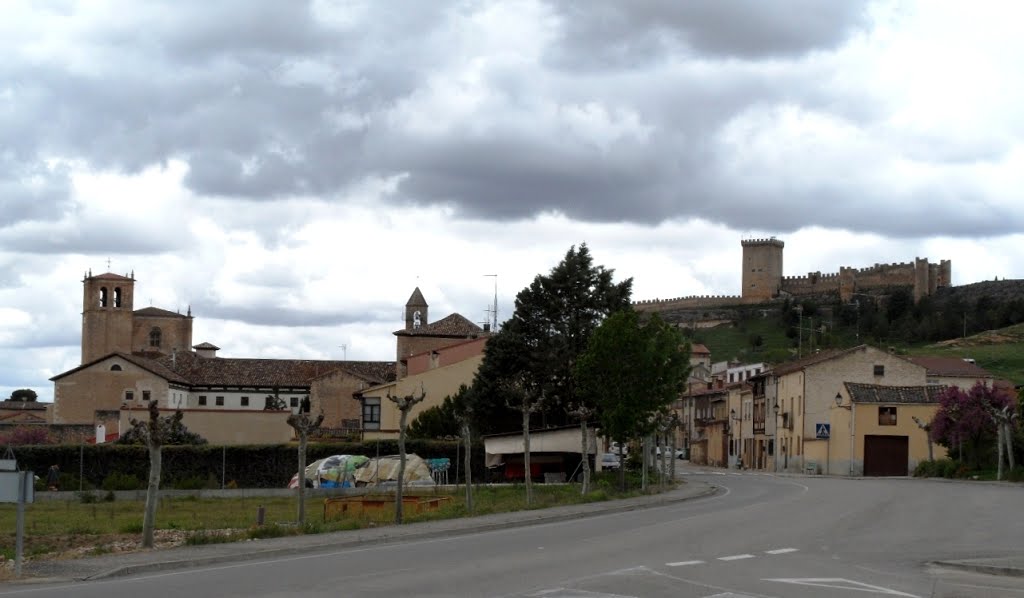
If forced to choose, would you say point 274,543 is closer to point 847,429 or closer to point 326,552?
point 326,552

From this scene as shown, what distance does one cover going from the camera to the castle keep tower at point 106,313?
146 metres

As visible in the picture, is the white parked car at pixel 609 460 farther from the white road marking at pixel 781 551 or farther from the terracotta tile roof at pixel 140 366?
the white road marking at pixel 781 551

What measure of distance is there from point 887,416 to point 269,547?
57.0 m

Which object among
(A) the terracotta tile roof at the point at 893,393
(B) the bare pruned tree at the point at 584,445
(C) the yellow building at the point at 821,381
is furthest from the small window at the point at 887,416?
(B) the bare pruned tree at the point at 584,445

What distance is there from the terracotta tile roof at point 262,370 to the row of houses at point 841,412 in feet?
95.9

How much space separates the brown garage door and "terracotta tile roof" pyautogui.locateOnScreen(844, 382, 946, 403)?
7.18 feet

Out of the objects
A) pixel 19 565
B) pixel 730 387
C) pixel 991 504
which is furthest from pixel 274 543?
pixel 730 387

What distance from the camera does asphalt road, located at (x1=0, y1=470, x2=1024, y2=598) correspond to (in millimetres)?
17266

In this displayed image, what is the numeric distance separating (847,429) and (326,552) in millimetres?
56317

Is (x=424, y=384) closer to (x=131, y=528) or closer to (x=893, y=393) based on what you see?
(x=893, y=393)

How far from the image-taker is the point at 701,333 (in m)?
194

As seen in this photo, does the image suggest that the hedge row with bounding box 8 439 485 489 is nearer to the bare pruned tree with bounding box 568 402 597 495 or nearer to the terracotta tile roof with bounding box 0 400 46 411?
the bare pruned tree with bounding box 568 402 597 495

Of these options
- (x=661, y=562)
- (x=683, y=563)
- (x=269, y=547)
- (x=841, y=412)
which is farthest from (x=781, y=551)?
(x=841, y=412)

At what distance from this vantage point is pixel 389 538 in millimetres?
26328
